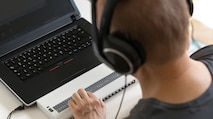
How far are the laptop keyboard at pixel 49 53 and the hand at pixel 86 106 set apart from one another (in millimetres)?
145

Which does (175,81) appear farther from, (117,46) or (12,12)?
(12,12)

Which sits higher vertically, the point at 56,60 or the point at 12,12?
the point at 12,12

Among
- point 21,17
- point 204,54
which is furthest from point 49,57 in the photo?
point 204,54

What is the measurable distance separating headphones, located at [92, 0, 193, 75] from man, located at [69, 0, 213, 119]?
0.04ft

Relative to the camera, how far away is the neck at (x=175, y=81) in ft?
2.64

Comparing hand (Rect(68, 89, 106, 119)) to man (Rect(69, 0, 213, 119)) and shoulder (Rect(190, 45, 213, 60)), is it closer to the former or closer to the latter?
man (Rect(69, 0, 213, 119))

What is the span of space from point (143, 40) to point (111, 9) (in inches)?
3.2

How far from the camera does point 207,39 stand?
135cm

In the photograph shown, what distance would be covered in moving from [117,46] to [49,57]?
0.48m

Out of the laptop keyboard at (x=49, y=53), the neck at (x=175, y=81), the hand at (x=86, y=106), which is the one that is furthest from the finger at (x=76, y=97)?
the neck at (x=175, y=81)

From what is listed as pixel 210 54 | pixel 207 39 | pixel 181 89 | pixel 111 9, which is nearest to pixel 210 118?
pixel 181 89

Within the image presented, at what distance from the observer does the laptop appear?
42.8 inches

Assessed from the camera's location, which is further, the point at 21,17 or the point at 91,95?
the point at 21,17

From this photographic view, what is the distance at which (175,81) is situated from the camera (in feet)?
2.69
